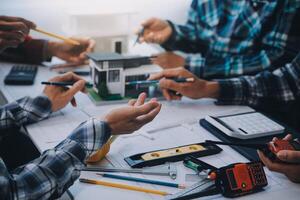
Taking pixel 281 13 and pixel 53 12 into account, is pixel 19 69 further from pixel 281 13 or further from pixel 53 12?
pixel 281 13

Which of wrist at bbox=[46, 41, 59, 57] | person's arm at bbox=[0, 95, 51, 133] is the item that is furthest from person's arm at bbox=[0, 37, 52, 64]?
person's arm at bbox=[0, 95, 51, 133]

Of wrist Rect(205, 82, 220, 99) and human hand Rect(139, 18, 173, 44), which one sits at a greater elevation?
human hand Rect(139, 18, 173, 44)

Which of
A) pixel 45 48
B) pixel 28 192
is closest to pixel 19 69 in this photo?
pixel 45 48

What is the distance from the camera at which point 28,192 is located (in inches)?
33.6

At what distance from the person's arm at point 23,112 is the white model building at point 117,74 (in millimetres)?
197

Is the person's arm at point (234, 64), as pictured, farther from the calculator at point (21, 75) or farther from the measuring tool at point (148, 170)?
the measuring tool at point (148, 170)

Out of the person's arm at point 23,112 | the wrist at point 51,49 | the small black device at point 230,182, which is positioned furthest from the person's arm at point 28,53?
the small black device at point 230,182

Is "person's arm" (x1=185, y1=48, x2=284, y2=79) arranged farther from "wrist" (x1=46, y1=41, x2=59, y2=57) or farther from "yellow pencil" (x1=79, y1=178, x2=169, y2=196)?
"yellow pencil" (x1=79, y1=178, x2=169, y2=196)

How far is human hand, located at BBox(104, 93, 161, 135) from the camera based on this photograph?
1.05 meters

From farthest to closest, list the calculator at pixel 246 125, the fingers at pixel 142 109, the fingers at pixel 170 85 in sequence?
the fingers at pixel 170 85 < the calculator at pixel 246 125 < the fingers at pixel 142 109

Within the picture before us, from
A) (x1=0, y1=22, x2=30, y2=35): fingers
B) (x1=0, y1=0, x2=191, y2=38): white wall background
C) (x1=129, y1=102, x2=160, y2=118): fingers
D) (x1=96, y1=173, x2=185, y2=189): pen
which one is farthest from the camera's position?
(x1=0, y1=0, x2=191, y2=38): white wall background

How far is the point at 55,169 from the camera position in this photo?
0.91 meters

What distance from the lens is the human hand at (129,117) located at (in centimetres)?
105

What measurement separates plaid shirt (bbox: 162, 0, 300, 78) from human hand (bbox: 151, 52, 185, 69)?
4cm
